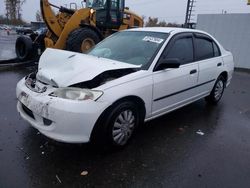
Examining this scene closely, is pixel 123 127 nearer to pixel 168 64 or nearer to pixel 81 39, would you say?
pixel 168 64

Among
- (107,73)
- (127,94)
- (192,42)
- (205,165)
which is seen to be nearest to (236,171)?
(205,165)

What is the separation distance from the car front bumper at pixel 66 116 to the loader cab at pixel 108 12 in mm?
7369

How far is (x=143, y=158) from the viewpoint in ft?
11.7

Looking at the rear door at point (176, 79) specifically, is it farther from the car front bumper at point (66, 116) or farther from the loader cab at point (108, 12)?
the loader cab at point (108, 12)

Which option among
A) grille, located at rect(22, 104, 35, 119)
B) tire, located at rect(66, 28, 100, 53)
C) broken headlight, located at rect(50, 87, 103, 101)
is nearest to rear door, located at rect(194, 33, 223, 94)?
broken headlight, located at rect(50, 87, 103, 101)

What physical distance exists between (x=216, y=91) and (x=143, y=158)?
3.02 m

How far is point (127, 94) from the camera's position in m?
3.50

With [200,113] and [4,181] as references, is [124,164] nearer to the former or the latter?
[4,181]

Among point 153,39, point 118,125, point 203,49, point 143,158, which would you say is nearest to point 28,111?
point 118,125

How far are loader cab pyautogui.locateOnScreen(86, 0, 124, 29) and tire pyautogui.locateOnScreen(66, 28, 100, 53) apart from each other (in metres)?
1.24

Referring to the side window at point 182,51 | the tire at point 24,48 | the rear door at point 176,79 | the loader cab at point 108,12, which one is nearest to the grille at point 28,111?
the rear door at point 176,79

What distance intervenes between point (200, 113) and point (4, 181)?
3.82 metres

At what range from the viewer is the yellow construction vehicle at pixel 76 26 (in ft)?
29.0

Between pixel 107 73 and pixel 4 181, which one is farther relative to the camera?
pixel 107 73
